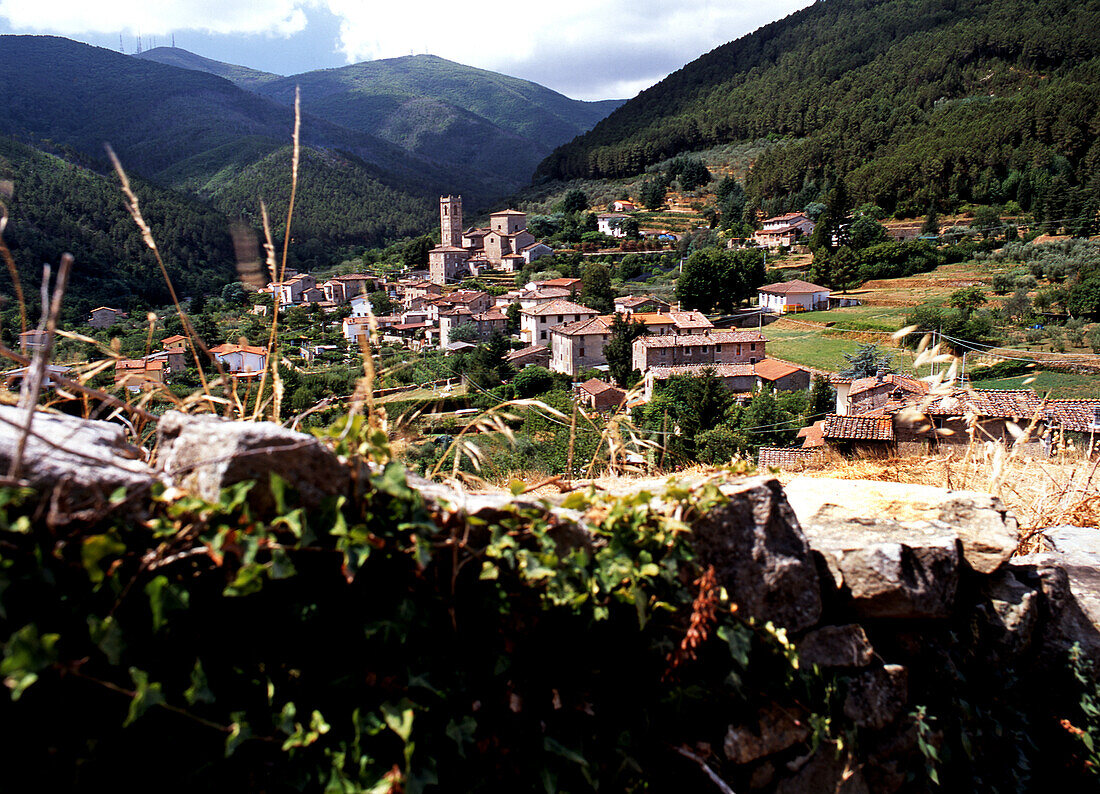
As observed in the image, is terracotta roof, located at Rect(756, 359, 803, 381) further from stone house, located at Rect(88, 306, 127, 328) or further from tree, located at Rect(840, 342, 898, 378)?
stone house, located at Rect(88, 306, 127, 328)

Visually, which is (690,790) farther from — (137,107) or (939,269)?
(137,107)

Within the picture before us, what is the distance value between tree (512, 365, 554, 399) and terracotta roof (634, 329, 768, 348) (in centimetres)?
564

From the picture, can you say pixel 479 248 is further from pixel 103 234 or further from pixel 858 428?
pixel 858 428

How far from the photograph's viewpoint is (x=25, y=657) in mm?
1208

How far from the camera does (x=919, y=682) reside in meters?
2.42

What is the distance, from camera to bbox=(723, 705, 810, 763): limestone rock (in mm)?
1959

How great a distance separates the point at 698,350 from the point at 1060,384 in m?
16.9

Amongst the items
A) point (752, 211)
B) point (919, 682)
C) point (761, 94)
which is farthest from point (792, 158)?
point (919, 682)

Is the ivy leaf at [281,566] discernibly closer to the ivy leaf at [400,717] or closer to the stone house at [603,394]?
the ivy leaf at [400,717]

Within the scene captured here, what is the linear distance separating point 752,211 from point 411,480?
81.7 meters

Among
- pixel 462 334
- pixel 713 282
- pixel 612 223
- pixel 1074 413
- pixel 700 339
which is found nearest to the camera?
pixel 1074 413

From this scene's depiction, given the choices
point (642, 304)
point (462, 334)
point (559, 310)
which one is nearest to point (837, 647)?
point (559, 310)

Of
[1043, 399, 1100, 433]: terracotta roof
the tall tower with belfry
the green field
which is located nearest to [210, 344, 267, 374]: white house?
[1043, 399, 1100, 433]: terracotta roof

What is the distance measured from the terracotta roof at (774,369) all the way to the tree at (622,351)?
6.51 meters
